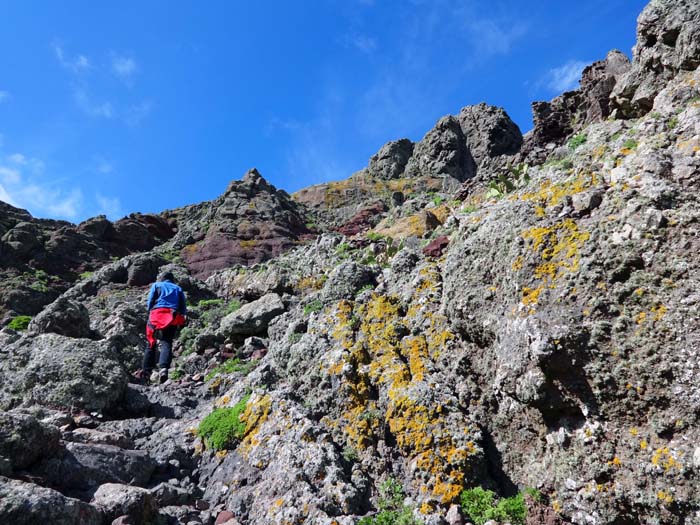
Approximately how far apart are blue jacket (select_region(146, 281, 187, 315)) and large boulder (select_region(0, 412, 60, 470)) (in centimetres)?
634

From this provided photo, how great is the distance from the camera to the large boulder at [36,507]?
4371 mm

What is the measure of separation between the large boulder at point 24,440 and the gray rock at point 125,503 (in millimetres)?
964

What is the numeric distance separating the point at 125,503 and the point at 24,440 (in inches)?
64.2

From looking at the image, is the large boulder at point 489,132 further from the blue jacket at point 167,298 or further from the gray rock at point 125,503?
the gray rock at point 125,503

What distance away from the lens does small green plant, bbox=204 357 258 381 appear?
10641 millimetres

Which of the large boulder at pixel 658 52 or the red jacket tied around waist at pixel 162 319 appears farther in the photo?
the red jacket tied around waist at pixel 162 319

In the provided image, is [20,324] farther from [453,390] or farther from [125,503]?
[453,390]

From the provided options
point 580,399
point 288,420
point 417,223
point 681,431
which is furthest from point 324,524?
point 417,223

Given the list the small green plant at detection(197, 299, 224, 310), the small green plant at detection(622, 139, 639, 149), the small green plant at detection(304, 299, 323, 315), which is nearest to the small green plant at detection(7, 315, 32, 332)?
the small green plant at detection(197, 299, 224, 310)

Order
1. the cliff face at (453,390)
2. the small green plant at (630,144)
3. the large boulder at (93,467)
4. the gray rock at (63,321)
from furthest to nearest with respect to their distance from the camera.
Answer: the gray rock at (63,321) < the small green plant at (630,144) < the large boulder at (93,467) < the cliff face at (453,390)

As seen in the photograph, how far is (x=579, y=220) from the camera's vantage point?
6270 millimetres

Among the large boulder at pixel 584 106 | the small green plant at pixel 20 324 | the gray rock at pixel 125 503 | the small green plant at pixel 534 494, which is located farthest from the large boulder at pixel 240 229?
the small green plant at pixel 534 494

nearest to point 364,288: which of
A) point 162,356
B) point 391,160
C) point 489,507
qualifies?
point 162,356

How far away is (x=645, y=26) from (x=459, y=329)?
12991 millimetres
